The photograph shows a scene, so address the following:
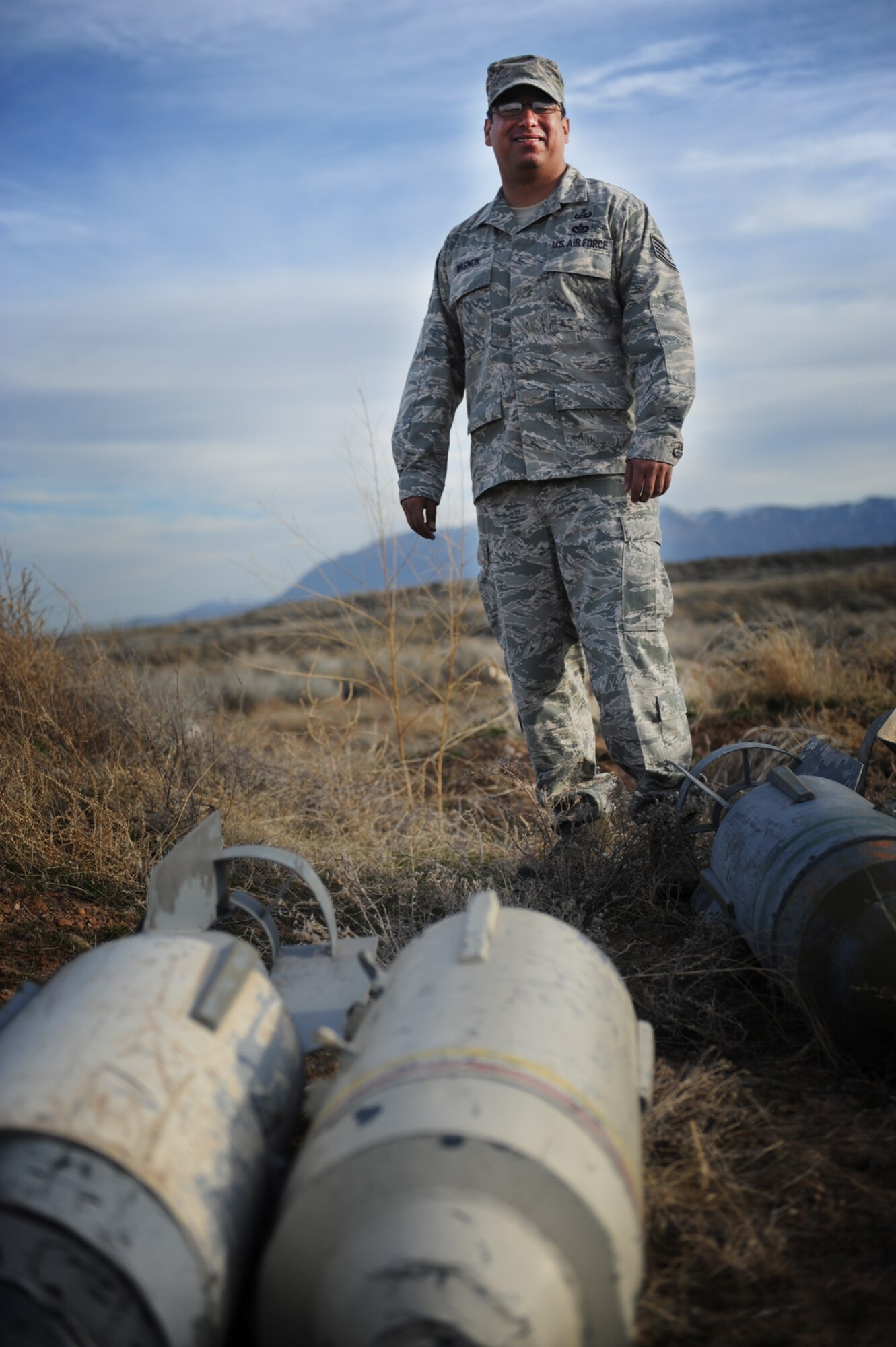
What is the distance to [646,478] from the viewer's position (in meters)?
3.36

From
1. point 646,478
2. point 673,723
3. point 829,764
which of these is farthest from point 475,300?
point 829,764

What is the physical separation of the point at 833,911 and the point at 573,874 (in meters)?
1.19

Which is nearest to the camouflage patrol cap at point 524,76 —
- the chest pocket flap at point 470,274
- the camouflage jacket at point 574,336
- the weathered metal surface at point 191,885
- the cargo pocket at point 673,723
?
the camouflage jacket at point 574,336

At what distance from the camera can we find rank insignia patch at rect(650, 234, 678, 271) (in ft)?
11.5

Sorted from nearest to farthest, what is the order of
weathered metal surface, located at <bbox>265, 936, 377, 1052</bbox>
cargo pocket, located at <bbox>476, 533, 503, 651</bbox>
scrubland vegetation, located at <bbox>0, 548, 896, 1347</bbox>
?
scrubland vegetation, located at <bbox>0, 548, 896, 1347</bbox> → weathered metal surface, located at <bbox>265, 936, 377, 1052</bbox> → cargo pocket, located at <bbox>476, 533, 503, 651</bbox>

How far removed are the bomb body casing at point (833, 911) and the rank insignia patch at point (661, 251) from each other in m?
2.04

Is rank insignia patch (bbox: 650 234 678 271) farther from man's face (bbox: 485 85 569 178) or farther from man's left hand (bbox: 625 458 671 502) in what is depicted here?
man's left hand (bbox: 625 458 671 502)

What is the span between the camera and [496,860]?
3.63 metres

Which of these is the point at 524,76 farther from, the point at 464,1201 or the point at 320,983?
the point at 464,1201

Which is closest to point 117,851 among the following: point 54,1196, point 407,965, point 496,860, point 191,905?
point 496,860

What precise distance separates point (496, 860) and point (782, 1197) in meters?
1.92

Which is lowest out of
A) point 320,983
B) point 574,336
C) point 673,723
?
point 320,983

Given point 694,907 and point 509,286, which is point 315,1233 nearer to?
point 694,907

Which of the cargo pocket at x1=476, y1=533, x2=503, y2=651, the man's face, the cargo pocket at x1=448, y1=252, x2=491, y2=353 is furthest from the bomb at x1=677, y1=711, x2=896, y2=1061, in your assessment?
the man's face
